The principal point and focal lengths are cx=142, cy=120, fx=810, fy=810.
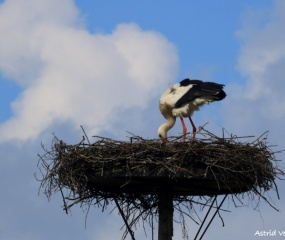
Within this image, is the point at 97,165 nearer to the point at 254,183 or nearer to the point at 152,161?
→ the point at 152,161

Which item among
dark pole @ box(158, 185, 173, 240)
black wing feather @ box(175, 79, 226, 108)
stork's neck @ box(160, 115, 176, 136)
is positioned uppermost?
black wing feather @ box(175, 79, 226, 108)

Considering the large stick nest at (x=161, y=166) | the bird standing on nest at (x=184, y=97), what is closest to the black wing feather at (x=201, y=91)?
the bird standing on nest at (x=184, y=97)

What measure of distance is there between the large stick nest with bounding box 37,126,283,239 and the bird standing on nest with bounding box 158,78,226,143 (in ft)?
7.72

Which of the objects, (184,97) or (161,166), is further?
(184,97)

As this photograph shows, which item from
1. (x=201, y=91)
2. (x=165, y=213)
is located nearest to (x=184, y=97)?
(x=201, y=91)

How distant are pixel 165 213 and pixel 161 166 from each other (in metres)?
1.06

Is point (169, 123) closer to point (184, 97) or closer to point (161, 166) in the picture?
point (184, 97)

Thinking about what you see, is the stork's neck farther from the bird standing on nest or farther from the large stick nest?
the large stick nest

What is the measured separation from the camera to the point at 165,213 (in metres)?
9.65

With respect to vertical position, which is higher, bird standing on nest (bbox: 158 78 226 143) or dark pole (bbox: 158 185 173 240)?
bird standing on nest (bbox: 158 78 226 143)

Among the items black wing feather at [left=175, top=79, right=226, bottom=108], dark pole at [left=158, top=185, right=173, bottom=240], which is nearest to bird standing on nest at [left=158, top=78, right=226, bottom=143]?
black wing feather at [left=175, top=79, right=226, bottom=108]

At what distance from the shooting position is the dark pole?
9.59 m

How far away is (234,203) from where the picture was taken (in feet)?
32.1

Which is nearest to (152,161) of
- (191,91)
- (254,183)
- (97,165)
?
A: (97,165)
